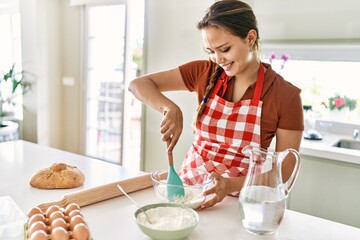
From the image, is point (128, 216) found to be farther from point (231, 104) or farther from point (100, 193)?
point (231, 104)

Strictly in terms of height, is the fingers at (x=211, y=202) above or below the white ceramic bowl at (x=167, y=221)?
below

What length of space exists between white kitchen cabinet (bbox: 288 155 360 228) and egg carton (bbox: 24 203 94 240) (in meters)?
1.60

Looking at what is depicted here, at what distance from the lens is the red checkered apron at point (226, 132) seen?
123 centimetres

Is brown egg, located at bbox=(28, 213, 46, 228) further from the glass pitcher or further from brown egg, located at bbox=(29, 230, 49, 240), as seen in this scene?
the glass pitcher

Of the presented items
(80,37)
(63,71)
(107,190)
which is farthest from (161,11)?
(107,190)

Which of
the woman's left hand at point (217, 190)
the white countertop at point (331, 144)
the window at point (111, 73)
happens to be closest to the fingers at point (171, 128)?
the woman's left hand at point (217, 190)

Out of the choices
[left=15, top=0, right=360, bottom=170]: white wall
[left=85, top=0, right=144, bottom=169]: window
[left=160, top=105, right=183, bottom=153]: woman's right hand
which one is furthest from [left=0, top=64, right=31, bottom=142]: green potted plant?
[left=160, top=105, right=183, bottom=153]: woman's right hand

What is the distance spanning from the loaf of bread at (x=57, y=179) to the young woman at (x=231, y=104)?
0.37 metres

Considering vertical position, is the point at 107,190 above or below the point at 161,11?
below

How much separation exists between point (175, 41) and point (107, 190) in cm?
181

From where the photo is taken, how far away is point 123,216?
100cm

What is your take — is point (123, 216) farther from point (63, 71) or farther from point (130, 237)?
point (63, 71)

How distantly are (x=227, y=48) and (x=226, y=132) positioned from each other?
29 cm

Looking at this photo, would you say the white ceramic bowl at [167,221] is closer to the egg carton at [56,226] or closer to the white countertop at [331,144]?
the egg carton at [56,226]
